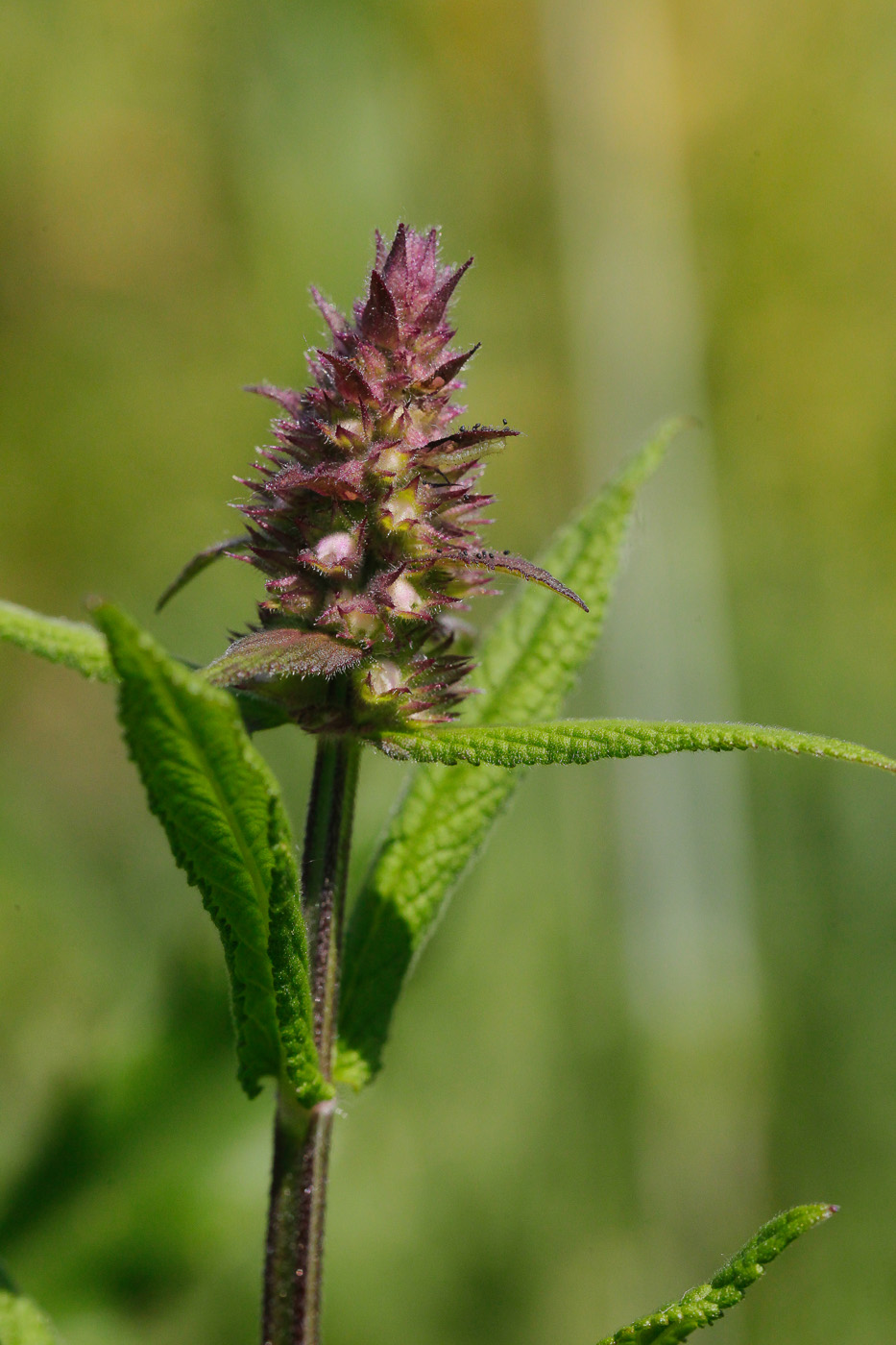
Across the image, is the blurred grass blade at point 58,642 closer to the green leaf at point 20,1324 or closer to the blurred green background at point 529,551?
the green leaf at point 20,1324

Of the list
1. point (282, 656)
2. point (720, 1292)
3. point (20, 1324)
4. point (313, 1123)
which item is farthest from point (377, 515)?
point (20, 1324)

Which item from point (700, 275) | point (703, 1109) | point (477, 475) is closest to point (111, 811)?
point (703, 1109)

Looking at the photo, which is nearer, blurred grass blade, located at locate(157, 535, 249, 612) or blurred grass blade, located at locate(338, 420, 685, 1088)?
blurred grass blade, located at locate(157, 535, 249, 612)

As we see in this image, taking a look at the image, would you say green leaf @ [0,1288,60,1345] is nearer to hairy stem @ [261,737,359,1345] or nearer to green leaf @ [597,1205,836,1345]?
hairy stem @ [261,737,359,1345]

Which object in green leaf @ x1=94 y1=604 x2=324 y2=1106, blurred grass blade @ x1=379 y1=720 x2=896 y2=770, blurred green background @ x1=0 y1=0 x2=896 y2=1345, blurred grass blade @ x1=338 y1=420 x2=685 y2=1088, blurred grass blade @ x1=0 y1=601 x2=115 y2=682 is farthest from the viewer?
blurred green background @ x1=0 y1=0 x2=896 y2=1345

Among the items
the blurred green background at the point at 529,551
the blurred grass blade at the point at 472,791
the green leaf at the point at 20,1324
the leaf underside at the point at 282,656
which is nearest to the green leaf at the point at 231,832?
the leaf underside at the point at 282,656

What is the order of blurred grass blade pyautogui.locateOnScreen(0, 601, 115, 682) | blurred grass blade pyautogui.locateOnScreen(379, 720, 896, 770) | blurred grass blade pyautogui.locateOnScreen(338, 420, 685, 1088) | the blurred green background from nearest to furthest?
1. blurred grass blade pyautogui.locateOnScreen(379, 720, 896, 770)
2. blurred grass blade pyautogui.locateOnScreen(0, 601, 115, 682)
3. blurred grass blade pyautogui.locateOnScreen(338, 420, 685, 1088)
4. the blurred green background

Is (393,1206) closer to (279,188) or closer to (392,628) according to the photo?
(392,628)

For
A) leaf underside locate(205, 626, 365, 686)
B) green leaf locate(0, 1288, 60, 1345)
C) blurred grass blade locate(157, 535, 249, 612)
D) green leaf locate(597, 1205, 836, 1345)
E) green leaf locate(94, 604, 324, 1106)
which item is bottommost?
green leaf locate(0, 1288, 60, 1345)

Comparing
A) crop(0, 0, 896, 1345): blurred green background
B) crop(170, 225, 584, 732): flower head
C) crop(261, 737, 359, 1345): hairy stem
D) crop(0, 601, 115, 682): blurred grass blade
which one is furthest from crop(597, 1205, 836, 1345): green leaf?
crop(0, 0, 896, 1345): blurred green background
